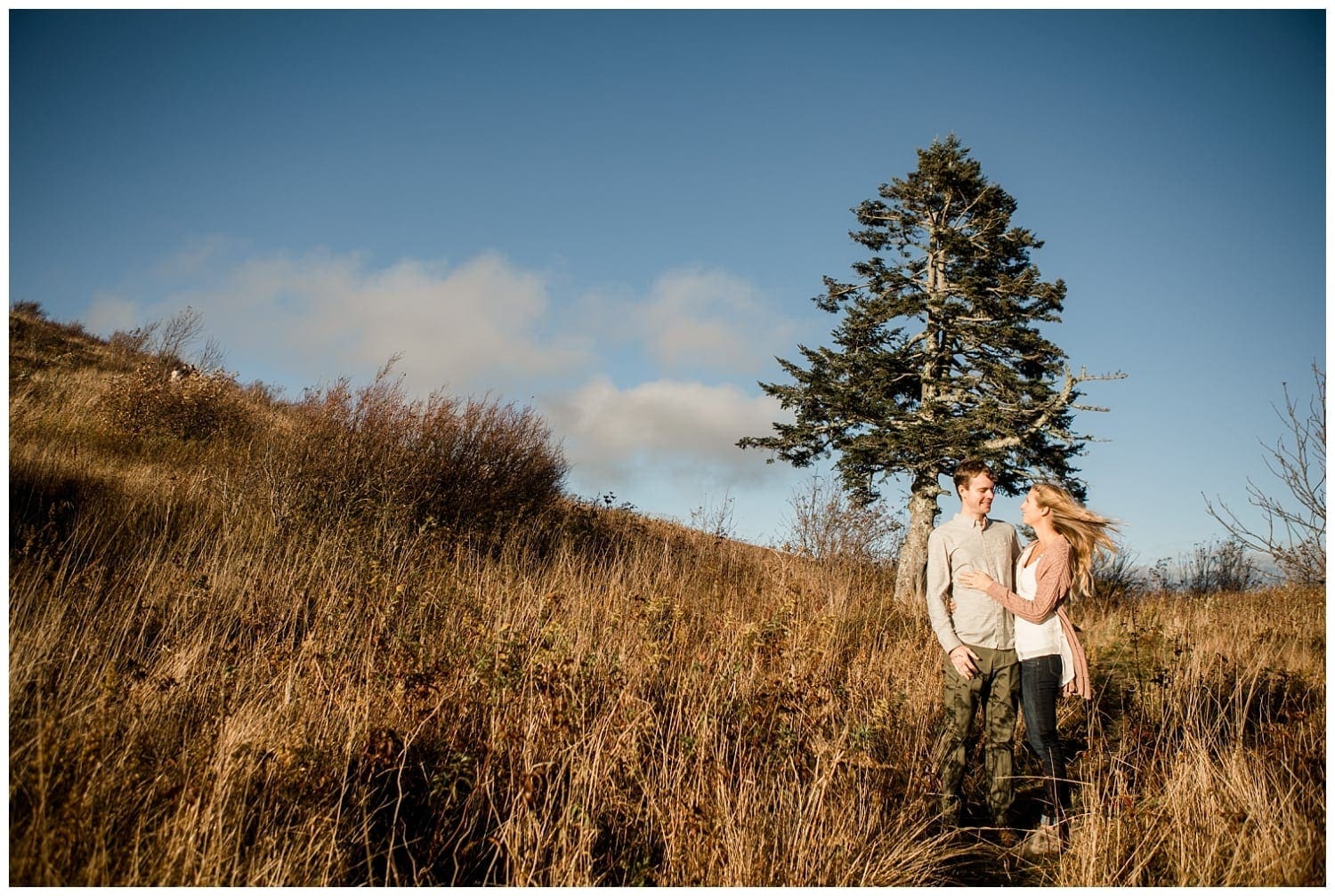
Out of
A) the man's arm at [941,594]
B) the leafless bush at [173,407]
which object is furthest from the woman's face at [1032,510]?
the leafless bush at [173,407]

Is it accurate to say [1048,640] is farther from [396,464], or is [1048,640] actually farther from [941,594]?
[396,464]

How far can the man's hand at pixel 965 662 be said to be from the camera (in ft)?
11.6

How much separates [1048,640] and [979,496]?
0.86 metres

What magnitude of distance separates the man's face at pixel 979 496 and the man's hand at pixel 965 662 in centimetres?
79

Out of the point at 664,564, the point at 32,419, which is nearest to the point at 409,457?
the point at 664,564

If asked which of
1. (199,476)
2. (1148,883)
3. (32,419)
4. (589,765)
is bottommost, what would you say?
(1148,883)

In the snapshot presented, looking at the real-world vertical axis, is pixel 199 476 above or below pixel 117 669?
above

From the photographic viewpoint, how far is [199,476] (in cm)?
865

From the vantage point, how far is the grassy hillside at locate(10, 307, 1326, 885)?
2.50 metres

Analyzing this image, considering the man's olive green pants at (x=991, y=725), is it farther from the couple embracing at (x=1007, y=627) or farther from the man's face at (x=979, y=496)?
the man's face at (x=979, y=496)

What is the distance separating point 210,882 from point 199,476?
26.7ft

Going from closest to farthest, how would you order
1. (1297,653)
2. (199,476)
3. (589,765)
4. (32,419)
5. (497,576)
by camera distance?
1. (589,765)
2. (497,576)
3. (1297,653)
4. (199,476)
5. (32,419)

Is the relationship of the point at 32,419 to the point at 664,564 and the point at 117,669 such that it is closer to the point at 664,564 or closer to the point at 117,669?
the point at 117,669

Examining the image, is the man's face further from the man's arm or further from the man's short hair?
the man's arm
